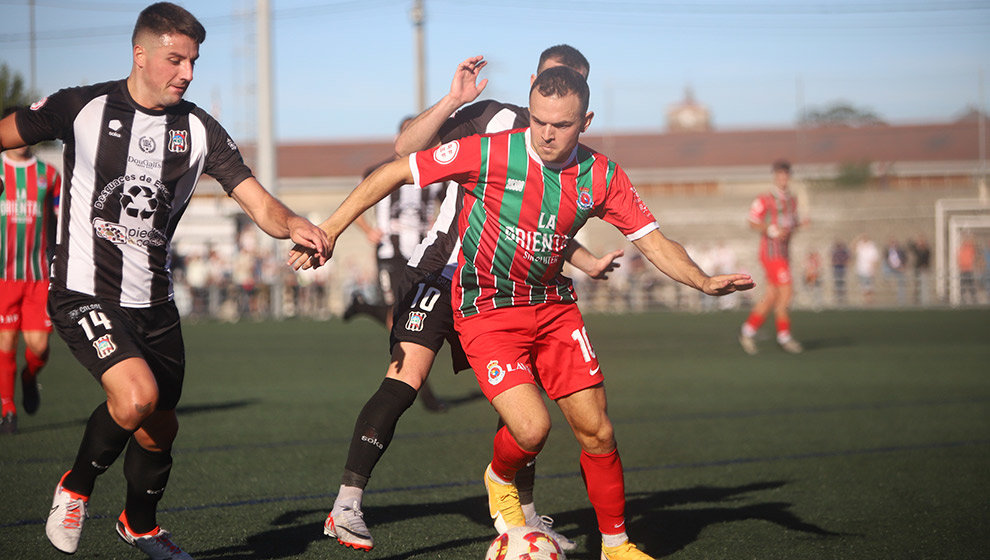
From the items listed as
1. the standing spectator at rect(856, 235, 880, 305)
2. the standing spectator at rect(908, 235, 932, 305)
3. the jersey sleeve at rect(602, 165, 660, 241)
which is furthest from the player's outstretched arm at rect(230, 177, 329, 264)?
the standing spectator at rect(856, 235, 880, 305)

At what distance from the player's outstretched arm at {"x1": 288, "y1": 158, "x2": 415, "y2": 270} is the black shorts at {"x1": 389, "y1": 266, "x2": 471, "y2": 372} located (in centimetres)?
81

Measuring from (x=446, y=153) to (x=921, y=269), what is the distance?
2554 centimetres

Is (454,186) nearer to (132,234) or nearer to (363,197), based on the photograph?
(363,197)

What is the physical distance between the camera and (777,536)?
4844 mm

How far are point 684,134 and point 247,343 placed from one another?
38.2m

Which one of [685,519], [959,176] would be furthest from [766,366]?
[959,176]

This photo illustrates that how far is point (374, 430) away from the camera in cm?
451

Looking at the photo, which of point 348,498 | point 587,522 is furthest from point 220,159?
point 587,522

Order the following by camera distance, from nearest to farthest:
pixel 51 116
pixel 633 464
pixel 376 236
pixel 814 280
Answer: pixel 51 116 → pixel 633 464 → pixel 376 236 → pixel 814 280

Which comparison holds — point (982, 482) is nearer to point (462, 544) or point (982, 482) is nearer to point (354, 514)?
point (462, 544)

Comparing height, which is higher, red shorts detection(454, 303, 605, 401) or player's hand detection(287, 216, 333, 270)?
player's hand detection(287, 216, 333, 270)

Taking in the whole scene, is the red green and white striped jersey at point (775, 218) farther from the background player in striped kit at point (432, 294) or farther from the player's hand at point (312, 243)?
the player's hand at point (312, 243)

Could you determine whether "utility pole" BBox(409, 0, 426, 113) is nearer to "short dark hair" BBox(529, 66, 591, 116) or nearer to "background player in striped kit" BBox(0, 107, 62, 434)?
"background player in striped kit" BBox(0, 107, 62, 434)

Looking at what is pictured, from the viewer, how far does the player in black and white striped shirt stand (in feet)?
13.0
